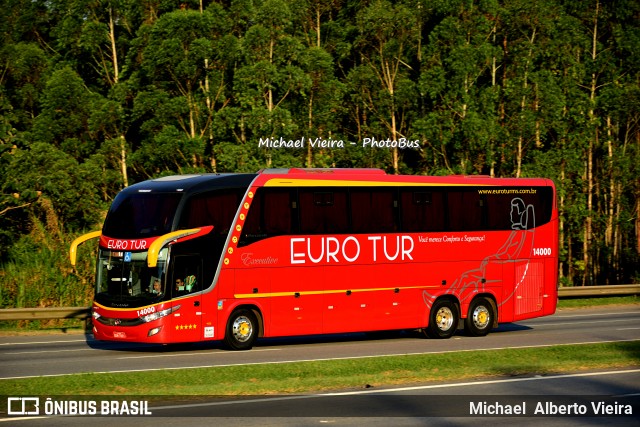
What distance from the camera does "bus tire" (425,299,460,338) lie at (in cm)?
2709

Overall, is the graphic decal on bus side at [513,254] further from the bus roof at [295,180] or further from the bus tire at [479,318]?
the bus roof at [295,180]

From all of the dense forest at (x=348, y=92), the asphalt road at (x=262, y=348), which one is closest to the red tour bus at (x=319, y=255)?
the asphalt road at (x=262, y=348)

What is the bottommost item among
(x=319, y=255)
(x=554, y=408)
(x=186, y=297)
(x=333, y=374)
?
(x=333, y=374)

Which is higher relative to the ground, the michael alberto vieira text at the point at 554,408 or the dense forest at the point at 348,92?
the dense forest at the point at 348,92

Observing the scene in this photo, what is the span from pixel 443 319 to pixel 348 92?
31.2 metres

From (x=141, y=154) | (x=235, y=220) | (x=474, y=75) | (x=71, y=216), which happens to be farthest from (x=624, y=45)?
(x=235, y=220)

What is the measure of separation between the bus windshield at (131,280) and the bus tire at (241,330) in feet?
5.79

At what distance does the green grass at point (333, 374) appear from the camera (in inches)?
665

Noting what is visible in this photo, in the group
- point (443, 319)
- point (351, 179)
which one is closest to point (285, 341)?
point (443, 319)

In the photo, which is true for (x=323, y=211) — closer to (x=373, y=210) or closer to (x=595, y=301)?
(x=373, y=210)

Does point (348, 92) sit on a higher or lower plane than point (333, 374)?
higher

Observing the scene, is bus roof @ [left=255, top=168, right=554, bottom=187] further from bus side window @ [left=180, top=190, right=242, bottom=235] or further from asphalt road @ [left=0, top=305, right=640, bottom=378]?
asphalt road @ [left=0, top=305, right=640, bottom=378]

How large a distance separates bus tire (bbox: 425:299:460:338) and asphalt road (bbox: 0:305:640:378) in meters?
0.34

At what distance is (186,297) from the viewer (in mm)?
23078
